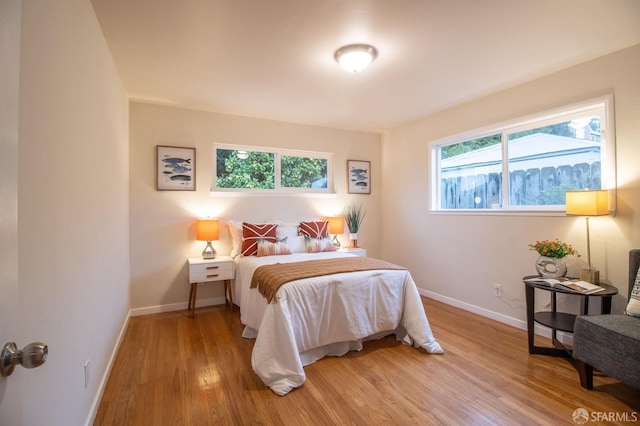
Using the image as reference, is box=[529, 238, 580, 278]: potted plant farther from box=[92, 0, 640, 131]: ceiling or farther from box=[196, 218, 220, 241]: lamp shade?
box=[196, 218, 220, 241]: lamp shade

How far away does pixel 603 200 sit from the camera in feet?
7.65

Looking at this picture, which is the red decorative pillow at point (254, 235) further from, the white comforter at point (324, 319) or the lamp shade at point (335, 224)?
the lamp shade at point (335, 224)

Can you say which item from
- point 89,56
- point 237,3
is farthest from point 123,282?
point 237,3

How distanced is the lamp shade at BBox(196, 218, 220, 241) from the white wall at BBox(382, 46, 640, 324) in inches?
108

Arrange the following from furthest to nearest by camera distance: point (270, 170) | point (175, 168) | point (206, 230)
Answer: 1. point (270, 170)
2. point (175, 168)
3. point (206, 230)

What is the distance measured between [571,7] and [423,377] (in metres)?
2.71

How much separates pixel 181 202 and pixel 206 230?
0.53 m

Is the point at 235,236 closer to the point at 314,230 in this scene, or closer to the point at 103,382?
the point at 314,230

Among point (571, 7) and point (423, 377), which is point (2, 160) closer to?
point (423, 377)

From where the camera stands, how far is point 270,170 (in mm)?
4246

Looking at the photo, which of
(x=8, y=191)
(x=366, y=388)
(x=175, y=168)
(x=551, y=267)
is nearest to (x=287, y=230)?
(x=175, y=168)

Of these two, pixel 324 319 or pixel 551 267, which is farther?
pixel 551 267

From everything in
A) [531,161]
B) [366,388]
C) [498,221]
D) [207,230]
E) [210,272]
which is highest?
[531,161]

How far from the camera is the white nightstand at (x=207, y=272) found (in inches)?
132
